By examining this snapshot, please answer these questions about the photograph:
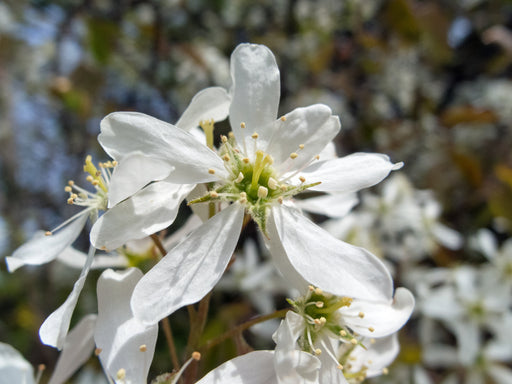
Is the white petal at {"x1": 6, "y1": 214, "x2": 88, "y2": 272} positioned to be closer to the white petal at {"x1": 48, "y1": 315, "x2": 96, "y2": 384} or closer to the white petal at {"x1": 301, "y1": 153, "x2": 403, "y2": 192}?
the white petal at {"x1": 48, "y1": 315, "x2": 96, "y2": 384}

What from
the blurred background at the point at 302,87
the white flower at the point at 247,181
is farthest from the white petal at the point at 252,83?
the blurred background at the point at 302,87

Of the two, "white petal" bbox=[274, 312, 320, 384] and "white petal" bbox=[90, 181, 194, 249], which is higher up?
"white petal" bbox=[90, 181, 194, 249]

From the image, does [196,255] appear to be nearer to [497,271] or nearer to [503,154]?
[497,271]

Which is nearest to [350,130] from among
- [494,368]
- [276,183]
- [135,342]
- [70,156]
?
[494,368]

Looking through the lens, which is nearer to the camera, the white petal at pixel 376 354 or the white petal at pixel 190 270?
the white petal at pixel 190 270

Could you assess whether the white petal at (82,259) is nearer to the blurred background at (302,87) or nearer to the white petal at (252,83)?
the white petal at (252,83)

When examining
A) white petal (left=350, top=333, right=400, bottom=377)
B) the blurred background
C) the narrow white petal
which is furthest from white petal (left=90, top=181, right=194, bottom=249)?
the blurred background

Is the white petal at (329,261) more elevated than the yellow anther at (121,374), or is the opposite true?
the white petal at (329,261)
